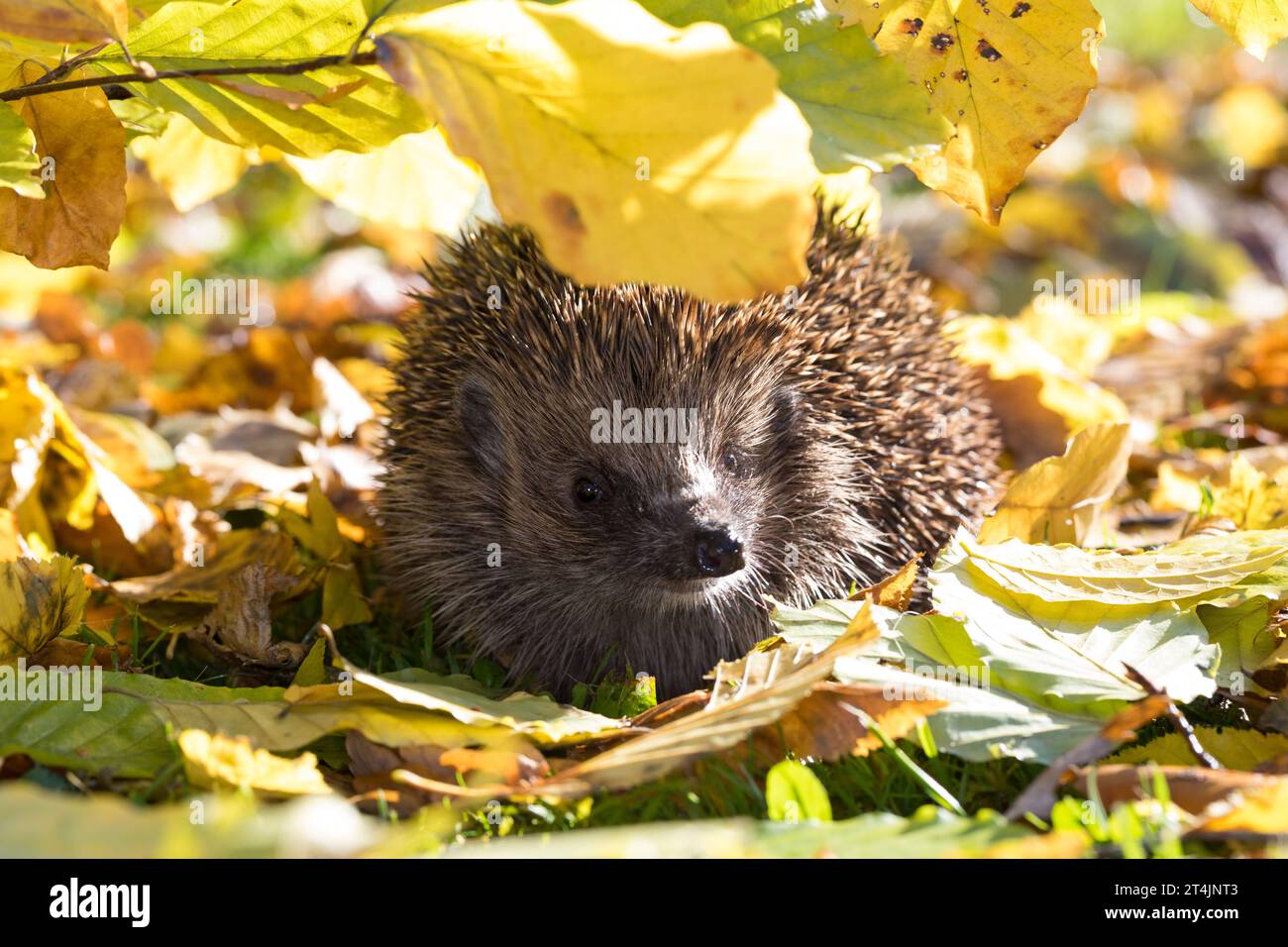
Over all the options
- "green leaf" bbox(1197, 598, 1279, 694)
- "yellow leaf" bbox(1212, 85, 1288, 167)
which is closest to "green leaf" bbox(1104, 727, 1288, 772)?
"green leaf" bbox(1197, 598, 1279, 694)

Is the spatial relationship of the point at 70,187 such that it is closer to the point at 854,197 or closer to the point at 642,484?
the point at 642,484

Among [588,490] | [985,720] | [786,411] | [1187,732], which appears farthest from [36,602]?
[1187,732]

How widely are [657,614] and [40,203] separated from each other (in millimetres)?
1759

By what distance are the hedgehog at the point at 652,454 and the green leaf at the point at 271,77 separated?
731 mm

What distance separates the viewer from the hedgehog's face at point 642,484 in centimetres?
295

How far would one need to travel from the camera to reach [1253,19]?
2682 mm

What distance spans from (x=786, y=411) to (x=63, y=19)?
6.07 ft

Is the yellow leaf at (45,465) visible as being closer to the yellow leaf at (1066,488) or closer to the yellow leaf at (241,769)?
the yellow leaf at (241,769)

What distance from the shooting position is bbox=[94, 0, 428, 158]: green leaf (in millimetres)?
2426

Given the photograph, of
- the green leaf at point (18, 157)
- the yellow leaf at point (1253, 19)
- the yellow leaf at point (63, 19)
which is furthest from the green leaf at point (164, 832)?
the yellow leaf at point (1253, 19)

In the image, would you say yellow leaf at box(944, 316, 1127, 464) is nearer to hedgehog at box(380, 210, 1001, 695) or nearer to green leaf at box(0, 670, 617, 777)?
hedgehog at box(380, 210, 1001, 695)

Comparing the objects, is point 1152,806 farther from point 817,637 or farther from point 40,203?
point 40,203
